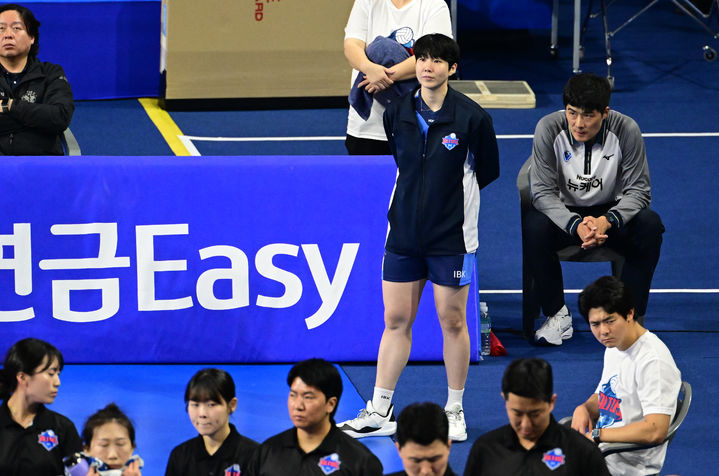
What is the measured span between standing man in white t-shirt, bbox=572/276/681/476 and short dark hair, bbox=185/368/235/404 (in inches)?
57.9

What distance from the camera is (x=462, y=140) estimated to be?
6.06 m

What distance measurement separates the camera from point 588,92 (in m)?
6.87

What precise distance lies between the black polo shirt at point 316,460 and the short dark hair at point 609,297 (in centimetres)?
113

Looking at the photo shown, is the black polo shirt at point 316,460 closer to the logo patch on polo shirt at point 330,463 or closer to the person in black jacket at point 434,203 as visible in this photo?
the logo patch on polo shirt at point 330,463

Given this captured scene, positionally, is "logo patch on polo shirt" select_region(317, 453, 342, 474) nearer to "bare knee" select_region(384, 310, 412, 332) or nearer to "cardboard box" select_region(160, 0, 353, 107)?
"bare knee" select_region(384, 310, 412, 332)

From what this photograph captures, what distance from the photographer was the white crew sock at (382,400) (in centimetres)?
632

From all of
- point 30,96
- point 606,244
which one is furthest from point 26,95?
point 606,244

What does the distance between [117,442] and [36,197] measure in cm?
281

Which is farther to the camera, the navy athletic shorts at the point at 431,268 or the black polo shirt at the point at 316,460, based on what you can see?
the navy athletic shorts at the point at 431,268

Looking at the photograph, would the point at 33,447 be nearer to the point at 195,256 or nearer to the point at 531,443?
the point at 531,443

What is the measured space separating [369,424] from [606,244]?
2.03m

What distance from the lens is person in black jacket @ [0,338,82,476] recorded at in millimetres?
4797

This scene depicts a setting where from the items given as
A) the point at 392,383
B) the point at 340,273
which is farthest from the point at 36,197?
the point at 392,383

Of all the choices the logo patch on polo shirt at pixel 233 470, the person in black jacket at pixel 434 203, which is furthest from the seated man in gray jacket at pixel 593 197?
the logo patch on polo shirt at pixel 233 470
